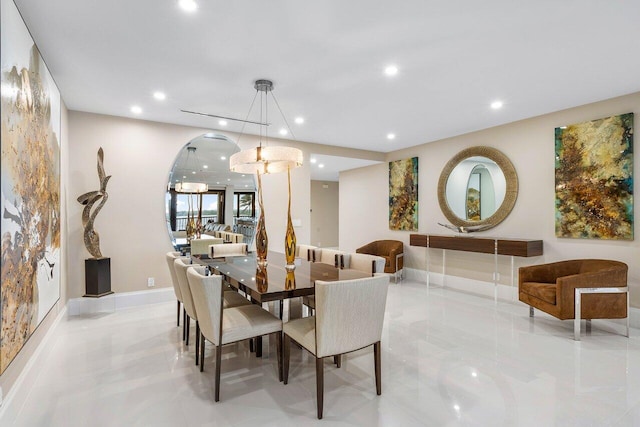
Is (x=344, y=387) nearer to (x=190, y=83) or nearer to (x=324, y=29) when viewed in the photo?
(x=324, y=29)

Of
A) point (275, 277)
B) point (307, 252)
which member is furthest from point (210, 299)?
point (307, 252)

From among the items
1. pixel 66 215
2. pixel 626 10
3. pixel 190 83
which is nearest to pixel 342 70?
pixel 190 83

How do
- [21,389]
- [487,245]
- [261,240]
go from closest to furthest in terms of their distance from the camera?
[21,389] → [261,240] → [487,245]

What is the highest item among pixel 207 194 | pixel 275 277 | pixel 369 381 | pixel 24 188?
pixel 207 194

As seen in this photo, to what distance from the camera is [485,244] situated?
15.1 ft

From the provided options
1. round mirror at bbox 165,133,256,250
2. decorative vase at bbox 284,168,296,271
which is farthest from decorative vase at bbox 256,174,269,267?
round mirror at bbox 165,133,256,250

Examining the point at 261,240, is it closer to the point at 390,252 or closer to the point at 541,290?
the point at 541,290

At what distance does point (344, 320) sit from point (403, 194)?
472 cm

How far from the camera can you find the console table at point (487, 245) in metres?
4.23

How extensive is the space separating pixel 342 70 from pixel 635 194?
3438 millimetres

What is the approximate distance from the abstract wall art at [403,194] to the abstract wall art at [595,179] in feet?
7.66

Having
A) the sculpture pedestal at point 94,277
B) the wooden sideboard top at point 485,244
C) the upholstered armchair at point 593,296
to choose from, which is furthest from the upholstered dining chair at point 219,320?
the wooden sideboard top at point 485,244

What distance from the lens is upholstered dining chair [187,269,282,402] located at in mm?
2191

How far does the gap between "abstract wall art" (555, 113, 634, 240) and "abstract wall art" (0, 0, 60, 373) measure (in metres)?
5.31
